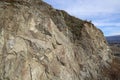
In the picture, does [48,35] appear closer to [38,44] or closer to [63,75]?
[38,44]

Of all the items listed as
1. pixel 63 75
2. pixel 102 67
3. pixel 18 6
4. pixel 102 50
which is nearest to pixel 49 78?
pixel 63 75

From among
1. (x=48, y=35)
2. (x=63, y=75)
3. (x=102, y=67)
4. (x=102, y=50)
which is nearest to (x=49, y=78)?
(x=63, y=75)

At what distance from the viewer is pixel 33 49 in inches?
656

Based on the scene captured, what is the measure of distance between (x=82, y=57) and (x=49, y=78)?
15.6 ft

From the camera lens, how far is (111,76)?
22.5 m

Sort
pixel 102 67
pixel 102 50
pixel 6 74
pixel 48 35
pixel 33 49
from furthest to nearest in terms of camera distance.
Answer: pixel 102 50 → pixel 102 67 → pixel 48 35 → pixel 33 49 → pixel 6 74

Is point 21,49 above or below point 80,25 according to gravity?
below

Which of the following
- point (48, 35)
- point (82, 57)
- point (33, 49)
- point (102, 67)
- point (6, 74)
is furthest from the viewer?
point (102, 67)

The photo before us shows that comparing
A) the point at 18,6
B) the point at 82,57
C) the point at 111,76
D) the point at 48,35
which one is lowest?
the point at 111,76

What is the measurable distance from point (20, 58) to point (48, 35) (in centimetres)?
270

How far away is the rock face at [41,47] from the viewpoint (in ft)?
51.5

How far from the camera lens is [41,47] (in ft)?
56.0

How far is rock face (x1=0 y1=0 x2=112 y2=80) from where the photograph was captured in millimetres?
15688

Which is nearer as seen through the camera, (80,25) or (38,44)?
(38,44)
